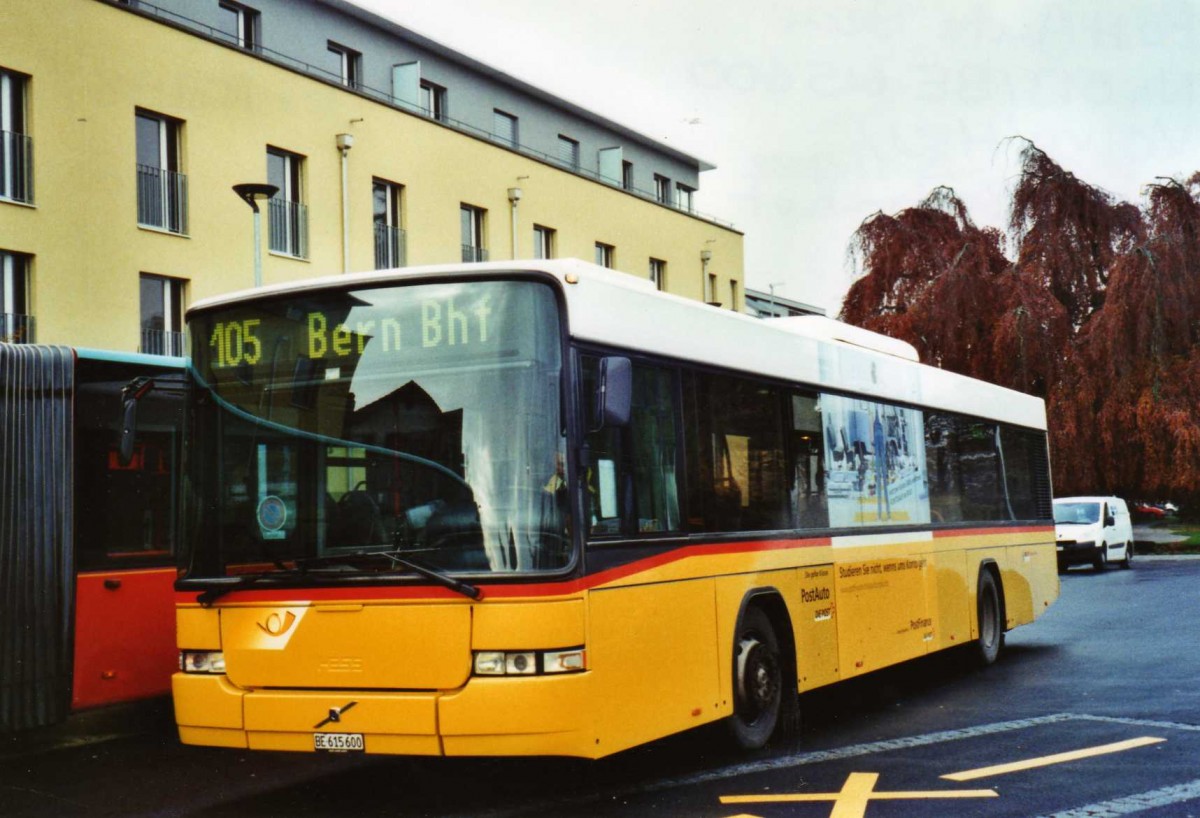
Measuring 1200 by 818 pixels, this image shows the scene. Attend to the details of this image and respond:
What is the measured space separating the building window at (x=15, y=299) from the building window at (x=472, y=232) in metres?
11.6

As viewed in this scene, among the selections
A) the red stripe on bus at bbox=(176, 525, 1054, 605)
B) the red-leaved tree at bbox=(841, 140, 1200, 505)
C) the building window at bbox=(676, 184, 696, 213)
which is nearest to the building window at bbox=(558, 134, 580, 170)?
the building window at bbox=(676, 184, 696, 213)

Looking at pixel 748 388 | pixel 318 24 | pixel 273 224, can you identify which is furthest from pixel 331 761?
pixel 318 24

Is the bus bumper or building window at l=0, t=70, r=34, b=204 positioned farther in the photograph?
building window at l=0, t=70, r=34, b=204

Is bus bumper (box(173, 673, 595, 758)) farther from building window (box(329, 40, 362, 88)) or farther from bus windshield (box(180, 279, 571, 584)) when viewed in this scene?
building window (box(329, 40, 362, 88))

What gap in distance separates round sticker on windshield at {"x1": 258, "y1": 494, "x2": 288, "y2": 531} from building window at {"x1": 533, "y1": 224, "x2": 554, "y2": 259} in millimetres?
27808

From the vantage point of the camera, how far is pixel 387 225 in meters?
30.4

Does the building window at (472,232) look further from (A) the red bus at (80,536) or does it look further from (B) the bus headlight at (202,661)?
(B) the bus headlight at (202,661)

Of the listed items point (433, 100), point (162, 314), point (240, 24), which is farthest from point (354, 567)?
point (433, 100)

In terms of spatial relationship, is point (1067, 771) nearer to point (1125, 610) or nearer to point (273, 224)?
point (1125, 610)

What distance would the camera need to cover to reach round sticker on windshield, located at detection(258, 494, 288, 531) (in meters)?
7.16

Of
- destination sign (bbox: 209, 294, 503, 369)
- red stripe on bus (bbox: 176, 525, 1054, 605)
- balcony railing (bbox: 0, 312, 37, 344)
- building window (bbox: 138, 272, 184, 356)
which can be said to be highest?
building window (bbox: 138, 272, 184, 356)

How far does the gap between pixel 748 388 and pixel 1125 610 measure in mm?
12565

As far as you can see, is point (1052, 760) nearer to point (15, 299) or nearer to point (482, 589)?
point (482, 589)

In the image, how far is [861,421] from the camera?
11.0m
